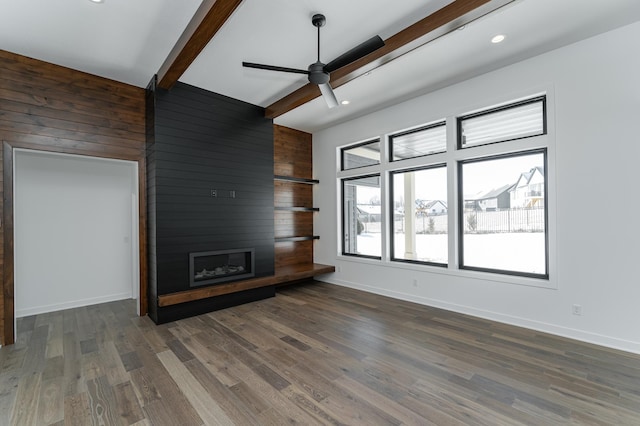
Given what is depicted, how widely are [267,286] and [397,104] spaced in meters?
3.84

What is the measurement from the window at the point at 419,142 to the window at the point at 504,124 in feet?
1.09

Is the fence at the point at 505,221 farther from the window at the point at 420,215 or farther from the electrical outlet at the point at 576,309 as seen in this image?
the electrical outlet at the point at 576,309

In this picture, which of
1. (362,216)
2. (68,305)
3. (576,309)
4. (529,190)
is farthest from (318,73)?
(68,305)

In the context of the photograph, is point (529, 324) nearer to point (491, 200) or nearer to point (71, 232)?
point (491, 200)

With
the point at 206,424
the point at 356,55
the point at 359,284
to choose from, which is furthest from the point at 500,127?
the point at 206,424

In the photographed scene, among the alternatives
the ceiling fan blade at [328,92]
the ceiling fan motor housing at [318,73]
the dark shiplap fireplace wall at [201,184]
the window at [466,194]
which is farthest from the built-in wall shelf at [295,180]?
the ceiling fan motor housing at [318,73]

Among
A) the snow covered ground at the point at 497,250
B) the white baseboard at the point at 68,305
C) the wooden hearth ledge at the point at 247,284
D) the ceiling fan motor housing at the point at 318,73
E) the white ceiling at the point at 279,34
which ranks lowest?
the white baseboard at the point at 68,305

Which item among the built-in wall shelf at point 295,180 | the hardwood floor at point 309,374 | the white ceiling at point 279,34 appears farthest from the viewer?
the built-in wall shelf at point 295,180

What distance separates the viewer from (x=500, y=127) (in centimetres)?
402

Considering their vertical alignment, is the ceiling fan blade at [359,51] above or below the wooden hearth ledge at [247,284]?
above

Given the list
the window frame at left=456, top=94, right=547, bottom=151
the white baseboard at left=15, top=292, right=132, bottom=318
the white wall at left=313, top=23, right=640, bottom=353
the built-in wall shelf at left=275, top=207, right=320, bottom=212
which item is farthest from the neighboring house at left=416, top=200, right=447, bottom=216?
the white baseboard at left=15, top=292, right=132, bottom=318

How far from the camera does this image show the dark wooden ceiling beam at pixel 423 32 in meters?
2.56

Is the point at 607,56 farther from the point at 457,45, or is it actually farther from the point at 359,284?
the point at 359,284

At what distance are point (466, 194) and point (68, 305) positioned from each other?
20.5ft
